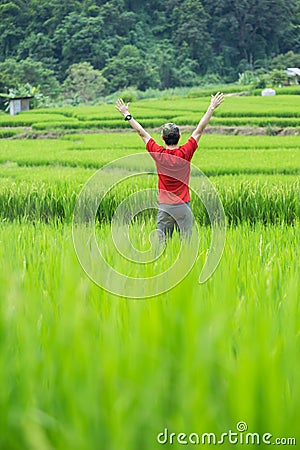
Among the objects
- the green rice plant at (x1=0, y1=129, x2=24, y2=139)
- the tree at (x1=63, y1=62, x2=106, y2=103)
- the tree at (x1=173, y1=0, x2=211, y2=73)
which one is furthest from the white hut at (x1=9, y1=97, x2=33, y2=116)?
the tree at (x1=173, y1=0, x2=211, y2=73)

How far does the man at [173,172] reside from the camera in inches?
135

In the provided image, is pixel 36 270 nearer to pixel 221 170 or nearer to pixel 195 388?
pixel 195 388

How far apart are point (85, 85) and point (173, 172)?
33.4 meters

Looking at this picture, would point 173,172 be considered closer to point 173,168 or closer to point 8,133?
point 173,168

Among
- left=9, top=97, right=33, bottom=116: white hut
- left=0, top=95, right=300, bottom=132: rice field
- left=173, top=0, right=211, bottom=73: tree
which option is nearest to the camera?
left=0, top=95, right=300, bottom=132: rice field

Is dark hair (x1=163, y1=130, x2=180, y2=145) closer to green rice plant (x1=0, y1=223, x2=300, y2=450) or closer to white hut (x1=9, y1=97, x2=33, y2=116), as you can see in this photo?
green rice plant (x1=0, y1=223, x2=300, y2=450)

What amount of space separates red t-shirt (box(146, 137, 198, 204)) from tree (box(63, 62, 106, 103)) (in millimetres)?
32221

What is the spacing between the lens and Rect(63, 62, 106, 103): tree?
35.7 meters

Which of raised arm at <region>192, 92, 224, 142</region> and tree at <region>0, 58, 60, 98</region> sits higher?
tree at <region>0, 58, 60, 98</region>

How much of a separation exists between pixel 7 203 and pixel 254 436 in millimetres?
5278

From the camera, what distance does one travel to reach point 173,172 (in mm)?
3521

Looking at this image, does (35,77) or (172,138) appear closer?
(172,138)

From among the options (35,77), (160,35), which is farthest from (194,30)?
(35,77)

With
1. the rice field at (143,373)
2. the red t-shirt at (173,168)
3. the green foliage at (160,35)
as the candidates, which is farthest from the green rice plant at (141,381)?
the green foliage at (160,35)
